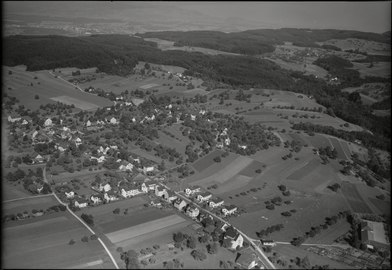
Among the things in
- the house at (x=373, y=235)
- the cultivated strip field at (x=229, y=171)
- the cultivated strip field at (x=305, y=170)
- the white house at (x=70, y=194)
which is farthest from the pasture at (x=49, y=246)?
the cultivated strip field at (x=305, y=170)

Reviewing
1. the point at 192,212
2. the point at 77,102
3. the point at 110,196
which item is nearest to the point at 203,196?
the point at 192,212

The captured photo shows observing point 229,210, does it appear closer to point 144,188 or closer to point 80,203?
point 144,188

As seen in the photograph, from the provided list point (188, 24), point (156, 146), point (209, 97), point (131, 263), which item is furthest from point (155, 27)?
point (131, 263)

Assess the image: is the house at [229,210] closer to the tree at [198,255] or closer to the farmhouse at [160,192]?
the farmhouse at [160,192]

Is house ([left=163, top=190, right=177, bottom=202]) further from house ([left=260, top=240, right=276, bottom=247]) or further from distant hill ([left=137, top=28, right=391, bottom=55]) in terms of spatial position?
distant hill ([left=137, top=28, right=391, bottom=55])

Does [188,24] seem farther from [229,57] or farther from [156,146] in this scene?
[156,146]

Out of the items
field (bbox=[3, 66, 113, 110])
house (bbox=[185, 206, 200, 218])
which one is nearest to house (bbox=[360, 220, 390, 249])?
house (bbox=[185, 206, 200, 218])
